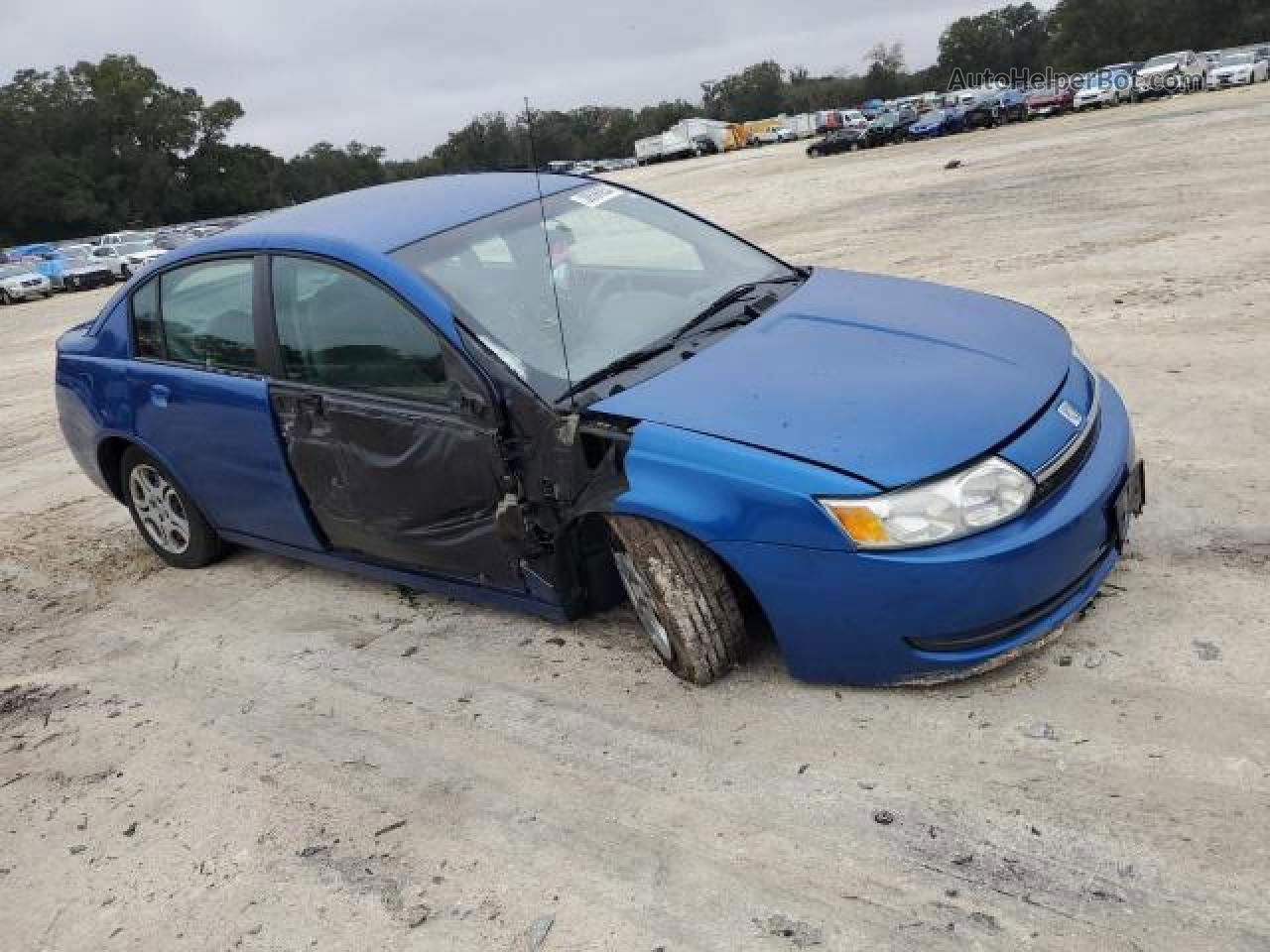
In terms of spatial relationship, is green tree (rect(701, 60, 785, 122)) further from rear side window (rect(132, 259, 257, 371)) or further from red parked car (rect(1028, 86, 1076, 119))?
rear side window (rect(132, 259, 257, 371))

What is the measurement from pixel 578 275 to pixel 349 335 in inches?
33.6

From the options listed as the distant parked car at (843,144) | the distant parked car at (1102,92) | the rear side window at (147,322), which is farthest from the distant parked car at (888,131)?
the rear side window at (147,322)

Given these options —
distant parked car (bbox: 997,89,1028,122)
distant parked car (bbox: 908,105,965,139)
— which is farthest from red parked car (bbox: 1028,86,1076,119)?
distant parked car (bbox: 908,105,965,139)

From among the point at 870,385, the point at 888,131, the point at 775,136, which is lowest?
the point at 775,136

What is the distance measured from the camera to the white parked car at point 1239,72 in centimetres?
3378

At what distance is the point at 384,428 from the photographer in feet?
12.2

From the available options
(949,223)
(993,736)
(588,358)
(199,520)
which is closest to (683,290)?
(588,358)

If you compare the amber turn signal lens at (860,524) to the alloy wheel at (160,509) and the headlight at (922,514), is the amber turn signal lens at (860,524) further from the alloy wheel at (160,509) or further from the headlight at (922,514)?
the alloy wheel at (160,509)

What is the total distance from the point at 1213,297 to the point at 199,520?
6374 millimetres

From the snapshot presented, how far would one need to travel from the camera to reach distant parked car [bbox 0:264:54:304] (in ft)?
102

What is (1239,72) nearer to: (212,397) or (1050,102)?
(1050,102)

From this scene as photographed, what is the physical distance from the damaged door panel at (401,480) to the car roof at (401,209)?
2.04 ft

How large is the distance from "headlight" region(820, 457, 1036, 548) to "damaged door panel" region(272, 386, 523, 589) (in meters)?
1.20

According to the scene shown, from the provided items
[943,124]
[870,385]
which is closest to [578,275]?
[870,385]
